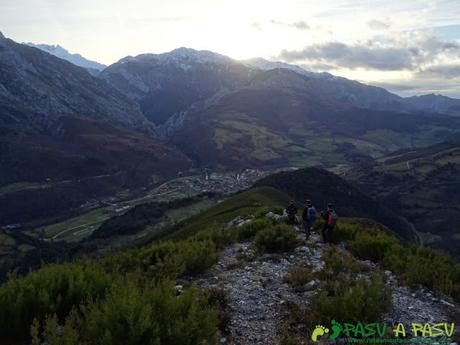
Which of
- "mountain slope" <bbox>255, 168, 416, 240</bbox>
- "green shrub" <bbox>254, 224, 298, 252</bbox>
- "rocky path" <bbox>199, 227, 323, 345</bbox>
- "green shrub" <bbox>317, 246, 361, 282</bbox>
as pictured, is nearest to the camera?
"rocky path" <bbox>199, 227, 323, 345</bbox>

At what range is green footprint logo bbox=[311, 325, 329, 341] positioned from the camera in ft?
30.3

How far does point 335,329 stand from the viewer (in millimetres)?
9336

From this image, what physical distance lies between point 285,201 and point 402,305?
233 ft

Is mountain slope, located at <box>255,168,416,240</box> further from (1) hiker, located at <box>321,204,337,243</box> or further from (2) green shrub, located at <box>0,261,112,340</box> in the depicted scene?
(2) green shrub, located at <box>0,261,112,340</box>

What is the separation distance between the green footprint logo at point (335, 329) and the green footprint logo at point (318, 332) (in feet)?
0.53

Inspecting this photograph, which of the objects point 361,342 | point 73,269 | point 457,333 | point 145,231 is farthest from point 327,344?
point 145,231

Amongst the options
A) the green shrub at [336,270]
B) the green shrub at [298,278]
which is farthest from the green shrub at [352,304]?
the green shrub at [336,270]

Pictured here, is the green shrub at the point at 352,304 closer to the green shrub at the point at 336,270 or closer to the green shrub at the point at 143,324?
the green shrub at the point at 336,270

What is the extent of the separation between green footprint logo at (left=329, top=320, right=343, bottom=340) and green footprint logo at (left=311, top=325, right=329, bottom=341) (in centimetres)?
16

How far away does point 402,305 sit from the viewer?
11.7 m

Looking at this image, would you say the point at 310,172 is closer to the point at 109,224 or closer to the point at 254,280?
the point at 109,224

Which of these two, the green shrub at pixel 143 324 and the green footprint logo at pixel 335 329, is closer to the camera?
the green shrub at pixel 143 324

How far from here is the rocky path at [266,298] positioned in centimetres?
1011

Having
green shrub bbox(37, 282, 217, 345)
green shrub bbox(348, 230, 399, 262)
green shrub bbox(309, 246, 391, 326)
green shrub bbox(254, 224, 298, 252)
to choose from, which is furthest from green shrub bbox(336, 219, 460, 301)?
green shrub bbox(37, 282, 217, 345)
